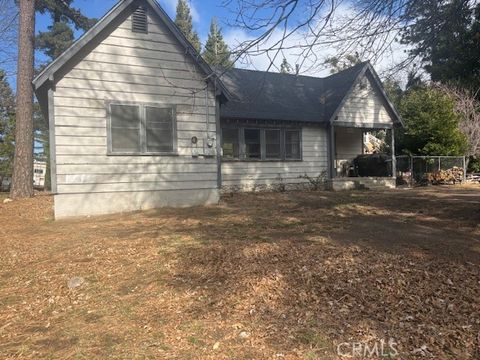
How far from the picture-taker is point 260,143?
52.0ft

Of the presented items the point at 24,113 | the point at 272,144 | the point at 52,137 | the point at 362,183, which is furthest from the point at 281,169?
the point at 24,113

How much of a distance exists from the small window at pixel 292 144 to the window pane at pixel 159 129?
6335 mm

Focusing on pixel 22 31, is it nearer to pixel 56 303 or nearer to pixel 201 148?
pixel 201 148

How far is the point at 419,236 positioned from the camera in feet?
21.8

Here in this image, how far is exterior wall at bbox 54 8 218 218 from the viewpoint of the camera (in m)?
10.1

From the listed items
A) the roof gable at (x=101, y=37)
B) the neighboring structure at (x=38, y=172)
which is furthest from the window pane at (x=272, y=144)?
the neighboring structure at (x=38, y=172)

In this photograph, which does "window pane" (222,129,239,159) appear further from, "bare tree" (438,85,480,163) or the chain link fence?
"bare tree" (438,85,480,163)

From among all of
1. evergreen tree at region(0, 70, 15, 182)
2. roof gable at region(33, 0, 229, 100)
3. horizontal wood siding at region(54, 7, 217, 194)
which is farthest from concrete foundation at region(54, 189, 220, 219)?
evergreen tree at region(0, 70, 15, 182)

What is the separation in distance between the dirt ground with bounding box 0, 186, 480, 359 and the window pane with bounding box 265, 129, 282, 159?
836 cm

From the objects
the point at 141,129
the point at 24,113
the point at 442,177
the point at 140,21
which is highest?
the point at 140,21

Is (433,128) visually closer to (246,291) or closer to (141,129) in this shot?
(141,129)

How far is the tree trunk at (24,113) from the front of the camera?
15.6 m

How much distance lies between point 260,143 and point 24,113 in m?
8.72

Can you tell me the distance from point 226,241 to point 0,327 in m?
3.29
